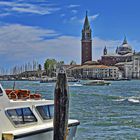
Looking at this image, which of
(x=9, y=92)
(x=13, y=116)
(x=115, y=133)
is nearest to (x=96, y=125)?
(x=115, y=133)

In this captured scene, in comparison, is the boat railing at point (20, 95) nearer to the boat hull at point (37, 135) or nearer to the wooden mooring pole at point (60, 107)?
the boat hull at point (37, 135)

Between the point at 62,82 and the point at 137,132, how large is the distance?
13.3 metres

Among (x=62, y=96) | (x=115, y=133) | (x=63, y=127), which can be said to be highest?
(x=62, y=96)

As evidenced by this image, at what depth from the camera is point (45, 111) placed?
48.5ft

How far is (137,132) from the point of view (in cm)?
2583

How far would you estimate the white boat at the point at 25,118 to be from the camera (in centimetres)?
1287

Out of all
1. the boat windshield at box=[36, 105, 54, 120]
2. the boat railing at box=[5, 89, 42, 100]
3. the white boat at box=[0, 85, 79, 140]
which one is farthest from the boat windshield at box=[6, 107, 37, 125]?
the boat railing at box=[5, 89, 42, 100]

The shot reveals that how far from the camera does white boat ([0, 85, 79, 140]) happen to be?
12867 millimetres

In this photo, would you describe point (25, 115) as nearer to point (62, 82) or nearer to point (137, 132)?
point (62, 82)

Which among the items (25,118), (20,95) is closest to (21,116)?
(25,118)

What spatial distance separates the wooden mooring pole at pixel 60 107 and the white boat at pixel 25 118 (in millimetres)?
623

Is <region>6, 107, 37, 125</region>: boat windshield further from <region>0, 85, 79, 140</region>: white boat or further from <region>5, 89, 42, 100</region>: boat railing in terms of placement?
<region>5, 89, 42, 100</region>: boat railing

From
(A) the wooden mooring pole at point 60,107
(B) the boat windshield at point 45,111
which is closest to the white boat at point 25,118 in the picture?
(B) the boat windshield at point 45,111

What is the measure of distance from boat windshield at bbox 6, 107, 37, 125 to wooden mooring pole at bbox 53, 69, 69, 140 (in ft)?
3.08
